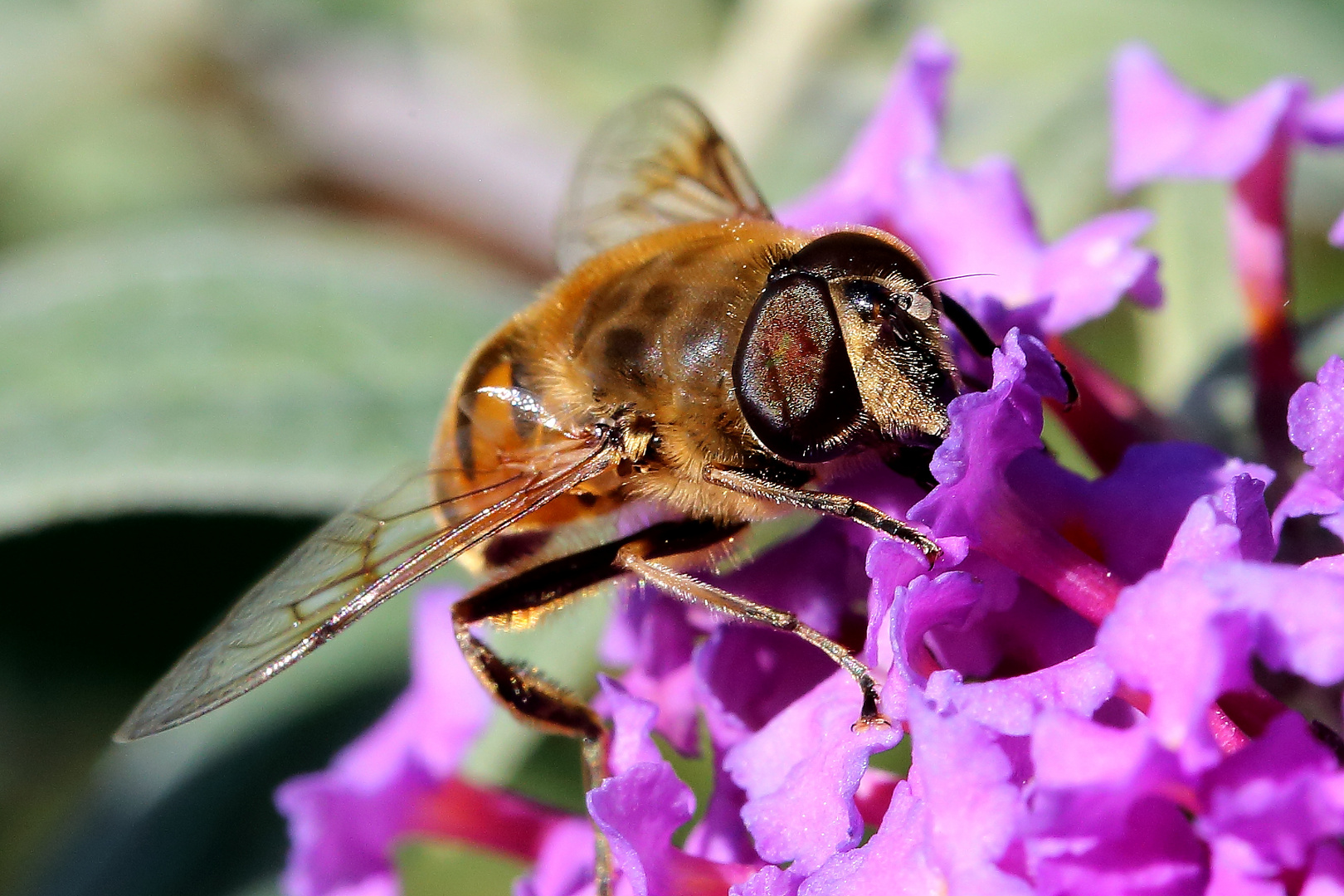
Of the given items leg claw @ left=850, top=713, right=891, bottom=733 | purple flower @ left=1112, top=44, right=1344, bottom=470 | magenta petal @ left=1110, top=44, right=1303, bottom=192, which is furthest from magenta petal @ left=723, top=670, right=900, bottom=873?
magenta petal @ left=1110, top=44, right=1303, bottom=192

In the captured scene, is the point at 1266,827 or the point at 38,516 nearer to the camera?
the point at 1266,827

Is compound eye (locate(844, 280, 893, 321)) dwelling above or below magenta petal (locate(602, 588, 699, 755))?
above

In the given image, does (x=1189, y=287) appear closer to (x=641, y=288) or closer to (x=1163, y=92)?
(x=1163, y=92)

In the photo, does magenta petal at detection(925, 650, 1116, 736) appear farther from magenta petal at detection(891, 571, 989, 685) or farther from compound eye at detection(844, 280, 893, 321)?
compound eye at detection(844, 280, 893, 321)

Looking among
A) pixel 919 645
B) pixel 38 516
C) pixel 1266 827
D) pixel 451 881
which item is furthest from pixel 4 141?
pixel 1266 827

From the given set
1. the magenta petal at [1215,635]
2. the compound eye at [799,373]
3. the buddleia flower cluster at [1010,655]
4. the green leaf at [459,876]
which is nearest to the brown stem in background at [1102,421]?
the buddleia flower cluster at [1010,655]

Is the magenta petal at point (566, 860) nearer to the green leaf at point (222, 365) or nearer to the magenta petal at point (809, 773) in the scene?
the magenta petal at point (809, 773)
